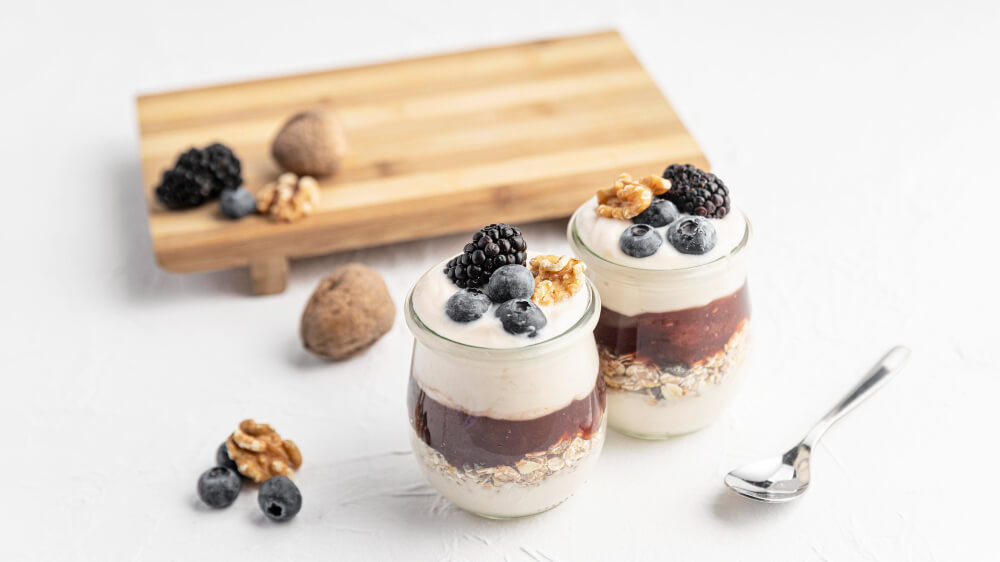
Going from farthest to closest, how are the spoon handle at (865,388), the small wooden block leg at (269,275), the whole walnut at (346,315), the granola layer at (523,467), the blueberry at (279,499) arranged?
the small wooden block leg at (269,275)
the whole walnut at (346,315)
the spoon handle at (865,388)
the blueberry at (279,499)
the granola layer at (523,467)

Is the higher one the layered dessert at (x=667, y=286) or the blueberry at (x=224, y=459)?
the layered dessert at (x=667, y=286)

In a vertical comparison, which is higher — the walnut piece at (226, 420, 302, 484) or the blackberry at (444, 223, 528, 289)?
the blackberry at (444, 223, 528, 289)

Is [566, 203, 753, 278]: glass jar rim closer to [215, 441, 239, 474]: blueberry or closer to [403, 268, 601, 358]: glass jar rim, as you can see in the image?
[403, 268, 601, 358]: glass jar rim

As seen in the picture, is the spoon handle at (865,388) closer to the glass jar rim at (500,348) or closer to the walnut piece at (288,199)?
the glass jar rim at (500,348)

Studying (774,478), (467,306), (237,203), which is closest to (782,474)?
(774,478)

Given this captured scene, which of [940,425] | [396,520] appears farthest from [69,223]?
[940,425]

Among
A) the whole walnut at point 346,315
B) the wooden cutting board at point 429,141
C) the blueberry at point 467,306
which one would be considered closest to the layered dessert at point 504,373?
the blueberry at point 467,306

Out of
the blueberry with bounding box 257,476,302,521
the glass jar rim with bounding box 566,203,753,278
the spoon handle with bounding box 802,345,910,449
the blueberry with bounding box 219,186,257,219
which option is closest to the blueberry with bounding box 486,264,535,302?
the glass jar rim with bounding box 566,203,753,278
